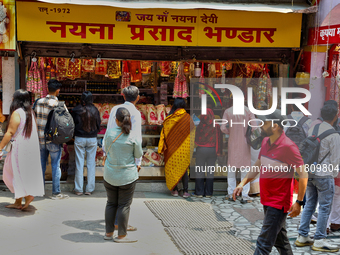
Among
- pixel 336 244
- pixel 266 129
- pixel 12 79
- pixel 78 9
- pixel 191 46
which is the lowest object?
pixel 336 244

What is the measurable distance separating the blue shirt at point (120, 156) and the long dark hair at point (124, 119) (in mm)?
70

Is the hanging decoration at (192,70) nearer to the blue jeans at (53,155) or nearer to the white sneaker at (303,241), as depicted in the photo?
the blue jeans at (53,155)

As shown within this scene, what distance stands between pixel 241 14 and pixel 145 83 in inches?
108

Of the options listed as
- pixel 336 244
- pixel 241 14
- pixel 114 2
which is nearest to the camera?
pixel 336 244

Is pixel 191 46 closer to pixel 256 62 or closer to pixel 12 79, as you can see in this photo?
pixel 256 62

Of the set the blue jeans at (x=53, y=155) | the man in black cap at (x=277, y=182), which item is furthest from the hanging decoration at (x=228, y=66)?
the man in black cap at (x=277, y=182)

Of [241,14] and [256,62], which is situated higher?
[241,14]

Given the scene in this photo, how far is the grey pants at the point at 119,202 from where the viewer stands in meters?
5.24

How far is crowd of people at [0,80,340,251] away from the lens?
14.4 ft

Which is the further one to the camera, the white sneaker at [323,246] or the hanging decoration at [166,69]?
the hanging decoration at [166,69]

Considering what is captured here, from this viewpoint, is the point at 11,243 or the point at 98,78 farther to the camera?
the point at 98,78

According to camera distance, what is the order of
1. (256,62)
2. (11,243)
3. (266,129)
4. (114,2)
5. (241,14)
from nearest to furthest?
1. (266,129)
2. (11,243)
3. (114,2)
4. (241,14)
5. (256,62)

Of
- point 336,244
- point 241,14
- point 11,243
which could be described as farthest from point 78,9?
point 336,244

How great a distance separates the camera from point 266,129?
14.4 feet
